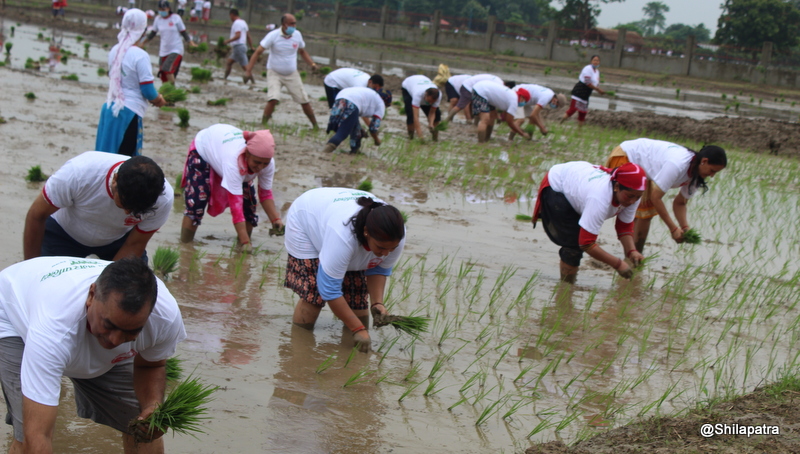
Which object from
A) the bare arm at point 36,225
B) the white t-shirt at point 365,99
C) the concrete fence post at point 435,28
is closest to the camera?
the bare arm at point 36,225

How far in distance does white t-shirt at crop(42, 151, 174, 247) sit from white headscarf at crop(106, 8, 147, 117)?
2489 mm

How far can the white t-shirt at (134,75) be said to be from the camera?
18.0 feet

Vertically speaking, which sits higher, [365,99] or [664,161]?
[365,99]

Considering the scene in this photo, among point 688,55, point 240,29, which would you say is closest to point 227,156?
point 240,29

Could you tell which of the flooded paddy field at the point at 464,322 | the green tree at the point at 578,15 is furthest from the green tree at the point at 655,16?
the flooded paddy field at the point at 464,322

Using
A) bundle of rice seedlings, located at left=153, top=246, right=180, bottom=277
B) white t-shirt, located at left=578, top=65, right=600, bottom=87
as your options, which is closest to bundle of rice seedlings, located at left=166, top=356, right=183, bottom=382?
bundle of rice seedlings, located at left=153, top=246, right=180, bottom=277

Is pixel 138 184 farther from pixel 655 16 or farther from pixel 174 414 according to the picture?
pixel 655 16

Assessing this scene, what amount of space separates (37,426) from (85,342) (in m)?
0.26

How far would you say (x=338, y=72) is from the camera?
31.6ft

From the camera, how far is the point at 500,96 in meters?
10.8

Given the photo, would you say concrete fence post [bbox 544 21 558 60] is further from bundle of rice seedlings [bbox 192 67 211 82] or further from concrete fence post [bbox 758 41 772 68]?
bundle of rice seedlings [bbox 192 67 211 82]

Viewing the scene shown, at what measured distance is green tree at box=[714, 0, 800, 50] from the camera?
32.3 meters

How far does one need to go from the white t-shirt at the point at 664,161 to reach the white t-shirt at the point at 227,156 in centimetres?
297

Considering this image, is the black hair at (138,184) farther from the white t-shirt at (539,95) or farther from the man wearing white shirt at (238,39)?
the man wearing white shirt at (238,39)
